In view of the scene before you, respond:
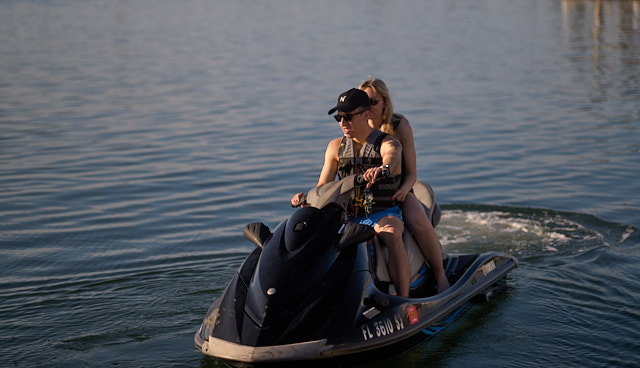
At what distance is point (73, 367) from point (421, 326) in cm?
239

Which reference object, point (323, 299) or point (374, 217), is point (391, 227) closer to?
point (374, 217)

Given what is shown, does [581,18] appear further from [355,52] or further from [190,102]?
[190,102]

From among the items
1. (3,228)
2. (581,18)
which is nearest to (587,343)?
(3,228)

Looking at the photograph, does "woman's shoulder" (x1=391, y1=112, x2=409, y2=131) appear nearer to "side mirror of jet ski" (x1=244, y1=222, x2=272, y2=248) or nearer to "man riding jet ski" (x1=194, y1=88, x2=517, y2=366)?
"man riding jet ski" (x1=194, y1=88, x2=517, y2=366)

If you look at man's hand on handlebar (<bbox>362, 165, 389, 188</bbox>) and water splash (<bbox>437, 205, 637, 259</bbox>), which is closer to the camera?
man's hand on handlebar (<bbox>362, 165, 389, 188</bbox>)

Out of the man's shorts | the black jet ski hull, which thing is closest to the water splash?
the black jet ski hull

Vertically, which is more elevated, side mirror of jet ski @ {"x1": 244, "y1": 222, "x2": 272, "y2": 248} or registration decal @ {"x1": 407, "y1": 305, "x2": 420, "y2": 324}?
side mirror of jet ski @ {"x1": 244, "y1": 222, "x2": 272, "y2": 248}

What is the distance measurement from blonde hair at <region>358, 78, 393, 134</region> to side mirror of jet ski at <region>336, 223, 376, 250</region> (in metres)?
1.29

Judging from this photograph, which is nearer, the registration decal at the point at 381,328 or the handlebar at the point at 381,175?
the registration decal at the point at 381,328

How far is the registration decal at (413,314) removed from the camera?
5.41 meters

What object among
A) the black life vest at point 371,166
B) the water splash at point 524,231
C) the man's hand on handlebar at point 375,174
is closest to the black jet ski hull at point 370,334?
the man's hand on handlebar at point 375,174

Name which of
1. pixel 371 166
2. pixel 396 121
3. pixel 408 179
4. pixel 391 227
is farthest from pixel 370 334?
pixel 396 121

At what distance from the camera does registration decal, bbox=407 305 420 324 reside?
5.41 metres

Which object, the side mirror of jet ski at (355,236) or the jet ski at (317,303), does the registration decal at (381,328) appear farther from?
the side mirror of jet ski at (355,236)
